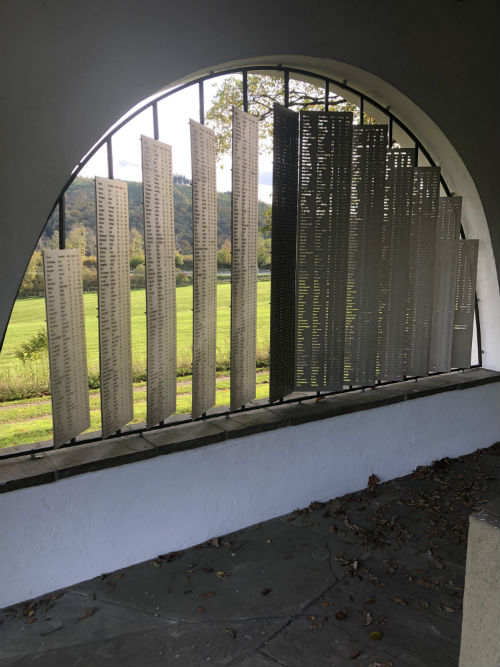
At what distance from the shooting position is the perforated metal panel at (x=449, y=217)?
4.44m

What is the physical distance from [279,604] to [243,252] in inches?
82.8

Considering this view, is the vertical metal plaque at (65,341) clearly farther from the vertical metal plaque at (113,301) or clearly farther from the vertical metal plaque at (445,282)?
the vertical metal plaque at (445,282)

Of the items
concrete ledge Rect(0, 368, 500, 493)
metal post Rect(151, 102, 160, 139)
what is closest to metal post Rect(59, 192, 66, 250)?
metal post Rect(151, 102, 160, 139)

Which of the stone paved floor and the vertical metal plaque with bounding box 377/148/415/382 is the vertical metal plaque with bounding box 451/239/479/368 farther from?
the stone paved floor

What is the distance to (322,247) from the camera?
3.82 metres

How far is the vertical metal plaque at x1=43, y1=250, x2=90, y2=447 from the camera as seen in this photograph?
9.01ft

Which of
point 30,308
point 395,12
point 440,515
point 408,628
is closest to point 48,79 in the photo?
point 395,12

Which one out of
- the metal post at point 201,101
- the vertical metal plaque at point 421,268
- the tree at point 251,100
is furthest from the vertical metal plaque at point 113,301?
the tree at point 251,100

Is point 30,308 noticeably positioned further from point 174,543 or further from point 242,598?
point 242,598

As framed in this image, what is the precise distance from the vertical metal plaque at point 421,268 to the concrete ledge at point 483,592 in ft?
9.53

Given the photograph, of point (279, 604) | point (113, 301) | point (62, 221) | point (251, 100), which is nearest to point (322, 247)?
point (113, 301)

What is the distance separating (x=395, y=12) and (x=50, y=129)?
2.80m

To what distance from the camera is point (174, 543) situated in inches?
130

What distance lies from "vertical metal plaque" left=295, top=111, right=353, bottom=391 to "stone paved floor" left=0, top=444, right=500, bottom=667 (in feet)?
3.60
